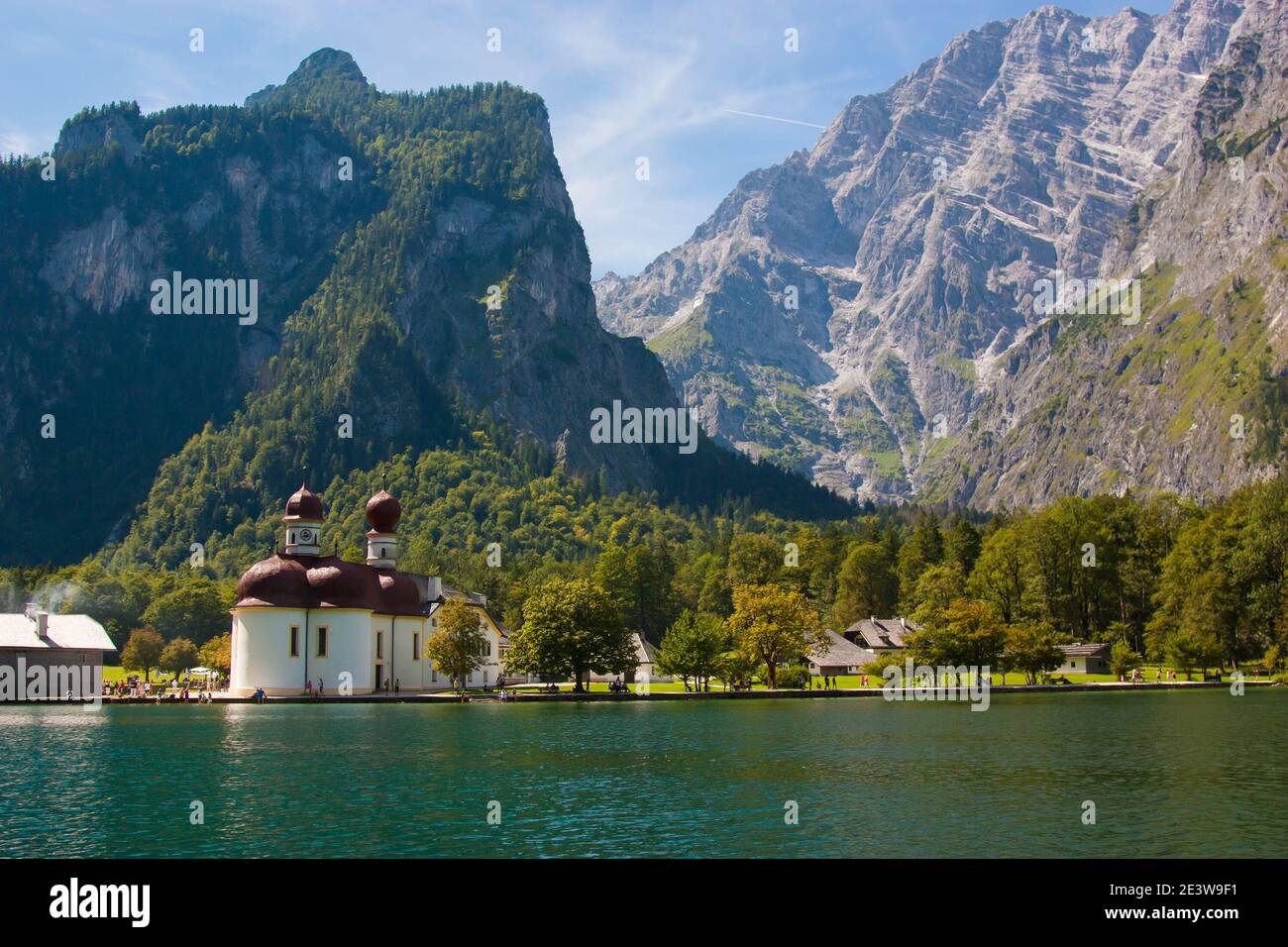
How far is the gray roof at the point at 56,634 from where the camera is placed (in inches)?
4400

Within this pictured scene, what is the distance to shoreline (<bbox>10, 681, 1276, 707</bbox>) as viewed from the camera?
342ft

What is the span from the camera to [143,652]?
141m

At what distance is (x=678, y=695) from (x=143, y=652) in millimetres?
67754

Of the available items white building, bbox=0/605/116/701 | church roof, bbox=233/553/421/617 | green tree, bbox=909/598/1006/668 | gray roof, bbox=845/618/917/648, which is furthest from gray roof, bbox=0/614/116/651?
gray roof, bbox=845/618/917/648

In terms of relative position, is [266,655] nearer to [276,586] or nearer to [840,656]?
[276,586]

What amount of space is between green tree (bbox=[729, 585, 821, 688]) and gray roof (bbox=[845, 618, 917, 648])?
2528cm

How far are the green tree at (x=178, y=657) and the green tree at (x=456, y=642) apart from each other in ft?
126

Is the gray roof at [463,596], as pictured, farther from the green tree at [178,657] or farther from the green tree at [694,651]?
the green tree at [178,657]

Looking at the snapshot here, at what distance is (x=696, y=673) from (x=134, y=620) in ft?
297

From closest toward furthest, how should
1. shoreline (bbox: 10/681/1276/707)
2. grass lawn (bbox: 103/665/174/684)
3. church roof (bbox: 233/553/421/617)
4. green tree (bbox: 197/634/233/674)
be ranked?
shoreline (bbox: 10/681/1276/707) → church roof (bbox: 233/553/421/617) → green tree (bbox: 197/634/233/674) → grass lawn (bbox: 103/665/174/684)

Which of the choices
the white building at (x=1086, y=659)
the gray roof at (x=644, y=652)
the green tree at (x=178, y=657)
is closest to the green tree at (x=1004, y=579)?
the white building at (x=1086, y=659)

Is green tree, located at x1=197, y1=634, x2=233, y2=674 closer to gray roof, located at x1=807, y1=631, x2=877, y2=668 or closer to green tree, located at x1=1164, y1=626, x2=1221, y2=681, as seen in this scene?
gray roof, located at x1=807, y1=631, x2=877, y2=668
